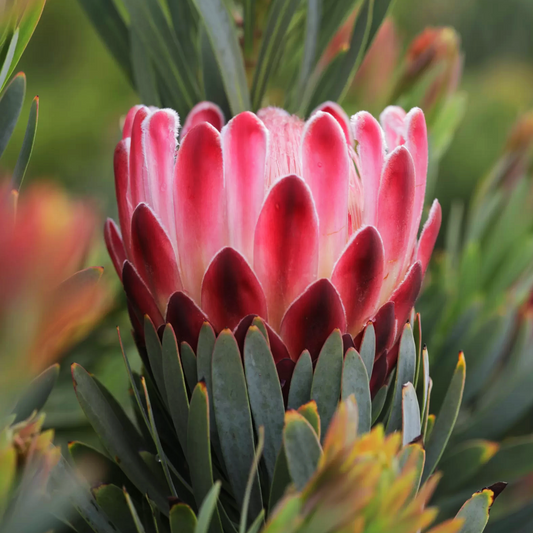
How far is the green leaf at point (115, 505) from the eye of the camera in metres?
0.39

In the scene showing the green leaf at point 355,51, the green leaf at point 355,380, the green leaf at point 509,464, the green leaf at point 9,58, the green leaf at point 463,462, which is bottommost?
the green leaf at point 509,464

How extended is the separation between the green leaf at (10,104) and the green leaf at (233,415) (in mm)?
194

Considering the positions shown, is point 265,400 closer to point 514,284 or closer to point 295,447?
point 295,447

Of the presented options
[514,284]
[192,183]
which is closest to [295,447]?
[192,183]

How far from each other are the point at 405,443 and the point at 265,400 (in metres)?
0.09

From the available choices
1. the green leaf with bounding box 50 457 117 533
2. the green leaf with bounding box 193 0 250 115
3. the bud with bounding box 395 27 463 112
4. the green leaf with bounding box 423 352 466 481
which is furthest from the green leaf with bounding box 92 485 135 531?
the bud with bounding box 395 27 463 112

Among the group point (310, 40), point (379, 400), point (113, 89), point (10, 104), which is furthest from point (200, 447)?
point (113, 89)

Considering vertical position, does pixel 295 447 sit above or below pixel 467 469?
above

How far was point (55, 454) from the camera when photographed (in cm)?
29

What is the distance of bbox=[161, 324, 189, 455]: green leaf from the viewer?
0.38 metres

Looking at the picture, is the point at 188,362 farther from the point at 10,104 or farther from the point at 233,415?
the point at 10,104

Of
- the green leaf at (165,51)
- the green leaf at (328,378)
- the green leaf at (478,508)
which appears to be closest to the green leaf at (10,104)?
the green leaf at (165,51)

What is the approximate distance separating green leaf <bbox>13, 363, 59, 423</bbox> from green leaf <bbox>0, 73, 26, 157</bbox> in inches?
5.7

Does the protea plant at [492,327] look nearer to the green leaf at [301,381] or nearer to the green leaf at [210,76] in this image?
the green leaf at [301,381]
